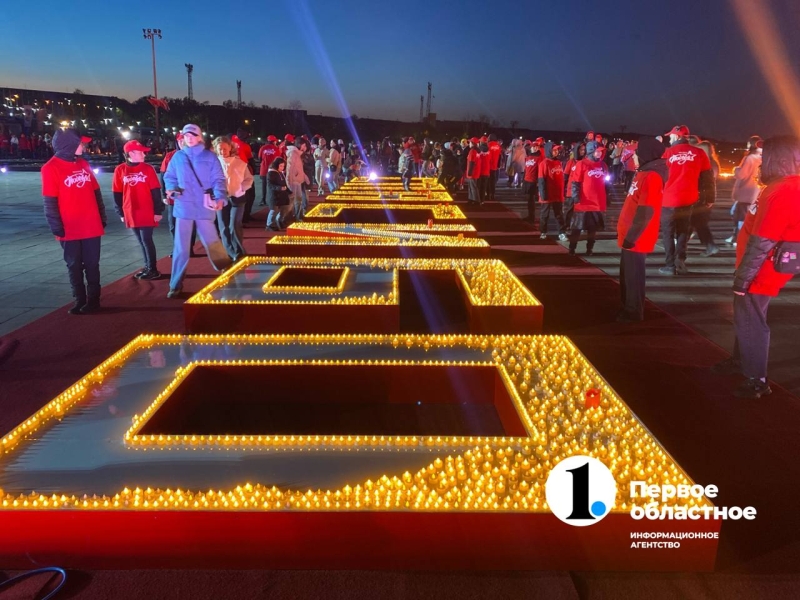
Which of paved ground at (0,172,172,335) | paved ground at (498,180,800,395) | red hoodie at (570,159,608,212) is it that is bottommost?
paved ground at (0,172,172,335)

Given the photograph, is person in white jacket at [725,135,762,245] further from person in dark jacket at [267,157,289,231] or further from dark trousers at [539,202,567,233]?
person in dark jacket at [267,157,289,231]

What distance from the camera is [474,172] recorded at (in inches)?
751

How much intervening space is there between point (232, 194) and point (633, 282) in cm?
604

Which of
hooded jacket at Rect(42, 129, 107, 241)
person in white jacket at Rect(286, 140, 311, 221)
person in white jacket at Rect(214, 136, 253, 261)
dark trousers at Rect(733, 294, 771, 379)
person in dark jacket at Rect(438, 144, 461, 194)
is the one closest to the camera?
dark trousers at Rect(733, 294, 771, 379)

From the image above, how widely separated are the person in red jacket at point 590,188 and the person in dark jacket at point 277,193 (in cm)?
585

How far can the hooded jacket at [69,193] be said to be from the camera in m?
6.21

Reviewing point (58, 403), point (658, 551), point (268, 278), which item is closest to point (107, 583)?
point (58, 403)

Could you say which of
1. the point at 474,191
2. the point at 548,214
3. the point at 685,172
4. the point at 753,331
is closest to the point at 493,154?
the point at 474,191

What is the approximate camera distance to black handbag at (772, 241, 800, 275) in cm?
415

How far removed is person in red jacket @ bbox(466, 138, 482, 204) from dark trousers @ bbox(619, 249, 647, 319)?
41.1 ft

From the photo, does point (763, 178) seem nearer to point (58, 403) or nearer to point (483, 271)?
point (483, 271)

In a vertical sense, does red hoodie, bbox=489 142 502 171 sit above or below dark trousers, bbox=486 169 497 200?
above

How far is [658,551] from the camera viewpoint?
272 cm

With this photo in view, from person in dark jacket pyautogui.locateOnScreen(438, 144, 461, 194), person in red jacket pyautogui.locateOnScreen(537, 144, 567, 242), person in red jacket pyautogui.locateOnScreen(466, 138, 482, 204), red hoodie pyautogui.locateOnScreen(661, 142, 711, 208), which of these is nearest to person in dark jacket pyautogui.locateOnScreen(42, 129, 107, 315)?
red hoodie pyautogui.locateOnScreen(661, 142, 711, 208)
